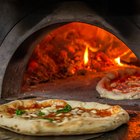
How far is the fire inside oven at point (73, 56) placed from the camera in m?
4.17

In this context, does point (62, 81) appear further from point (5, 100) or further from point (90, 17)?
point (90, 17)

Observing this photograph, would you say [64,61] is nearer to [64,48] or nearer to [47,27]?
[64,48]

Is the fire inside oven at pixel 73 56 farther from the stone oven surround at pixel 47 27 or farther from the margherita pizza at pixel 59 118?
the margherita pizza at pixel 59 118

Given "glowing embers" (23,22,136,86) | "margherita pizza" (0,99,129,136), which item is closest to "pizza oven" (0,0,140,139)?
"glowing embers" (23,22,136,86)

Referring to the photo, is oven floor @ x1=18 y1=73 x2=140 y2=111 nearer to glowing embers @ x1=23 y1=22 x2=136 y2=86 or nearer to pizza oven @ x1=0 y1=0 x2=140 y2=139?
pizza oven @ x1=0 y1=0 x2=140 y2=139

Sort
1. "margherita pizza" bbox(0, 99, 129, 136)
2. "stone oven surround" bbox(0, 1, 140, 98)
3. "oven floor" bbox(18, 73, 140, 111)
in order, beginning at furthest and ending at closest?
"oven floor" bbox(18, 73, 140, 111)
"stone oven surround" bbox(0, 1, 140, 98)
"margherita pizza" bbox(0, 99, 129, 136)

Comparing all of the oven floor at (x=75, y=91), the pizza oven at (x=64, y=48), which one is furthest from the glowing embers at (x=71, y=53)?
the oven floor at (x=75, y=91)

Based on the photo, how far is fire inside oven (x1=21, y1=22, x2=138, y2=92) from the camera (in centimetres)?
417

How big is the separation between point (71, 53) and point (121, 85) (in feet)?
3.71

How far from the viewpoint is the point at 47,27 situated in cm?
324

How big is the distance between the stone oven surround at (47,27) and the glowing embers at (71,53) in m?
0.51

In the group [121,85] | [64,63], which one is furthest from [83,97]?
[64,63]

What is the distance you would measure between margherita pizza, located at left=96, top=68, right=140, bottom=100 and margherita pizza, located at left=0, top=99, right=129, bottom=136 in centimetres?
67

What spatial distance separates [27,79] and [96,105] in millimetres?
1643
